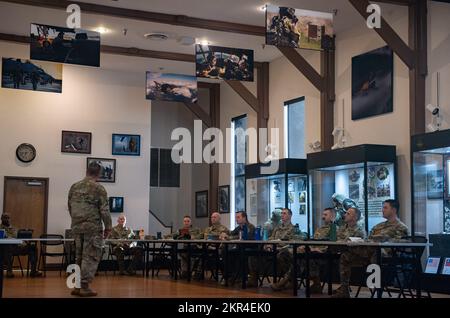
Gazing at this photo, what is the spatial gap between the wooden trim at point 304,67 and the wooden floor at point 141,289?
4542mm

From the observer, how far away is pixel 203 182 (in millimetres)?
18625

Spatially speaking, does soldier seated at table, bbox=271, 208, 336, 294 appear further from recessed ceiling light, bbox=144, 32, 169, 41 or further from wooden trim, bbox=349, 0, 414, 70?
recessed ceiling light, bbox=144, 32, 169, 41

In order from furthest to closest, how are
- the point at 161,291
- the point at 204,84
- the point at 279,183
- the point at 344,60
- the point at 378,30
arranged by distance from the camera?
the point at 204,84, the point at 279,183, the point at 344,60, the point at 378,30, the point at 161,291

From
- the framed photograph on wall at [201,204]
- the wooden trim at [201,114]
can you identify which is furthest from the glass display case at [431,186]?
the framed photograph on wall at [201,204]

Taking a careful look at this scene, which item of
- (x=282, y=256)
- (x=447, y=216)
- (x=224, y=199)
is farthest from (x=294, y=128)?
(x=447, y=216)

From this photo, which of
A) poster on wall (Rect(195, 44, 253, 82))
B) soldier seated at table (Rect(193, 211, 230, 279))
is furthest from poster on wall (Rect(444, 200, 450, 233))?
poster on wall (Rect(195, 44, 253, 82))

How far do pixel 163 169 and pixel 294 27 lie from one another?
10380 millimetres

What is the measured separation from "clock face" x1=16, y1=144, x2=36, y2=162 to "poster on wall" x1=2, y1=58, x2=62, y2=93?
5.66 feet

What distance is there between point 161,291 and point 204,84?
949 cm

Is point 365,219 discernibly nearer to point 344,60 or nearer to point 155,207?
point 344,60

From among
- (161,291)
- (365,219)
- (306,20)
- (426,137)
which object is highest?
(306,20)

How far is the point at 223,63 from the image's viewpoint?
469 inches

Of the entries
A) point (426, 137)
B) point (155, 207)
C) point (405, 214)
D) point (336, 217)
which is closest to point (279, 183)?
point (336, 217)

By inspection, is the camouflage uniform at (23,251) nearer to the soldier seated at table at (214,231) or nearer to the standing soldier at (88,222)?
the soldier seated at table at (214,231)
